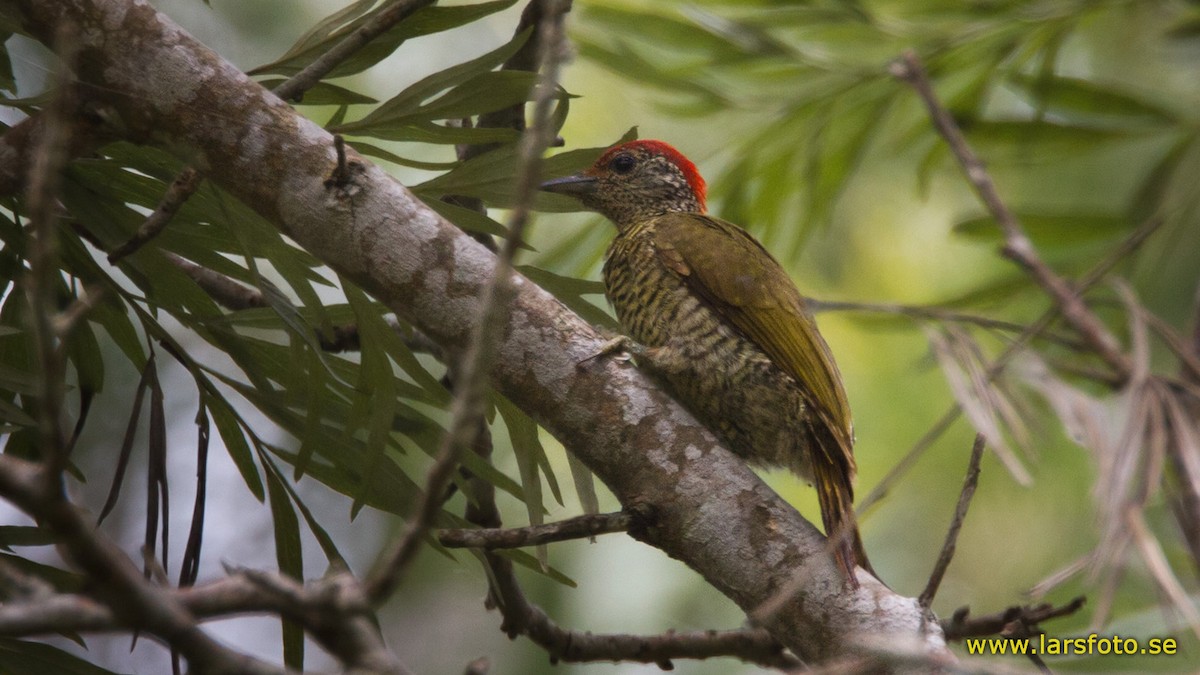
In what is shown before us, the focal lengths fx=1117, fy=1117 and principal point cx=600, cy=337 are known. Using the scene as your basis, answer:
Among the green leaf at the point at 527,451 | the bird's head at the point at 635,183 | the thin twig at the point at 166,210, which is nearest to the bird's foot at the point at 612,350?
the green leaf at the point at 527,451

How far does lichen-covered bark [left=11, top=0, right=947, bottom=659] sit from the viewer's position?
6.86 feet

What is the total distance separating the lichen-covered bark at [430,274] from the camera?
2.09 meters

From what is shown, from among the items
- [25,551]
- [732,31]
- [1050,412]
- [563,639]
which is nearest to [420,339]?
[563,639]

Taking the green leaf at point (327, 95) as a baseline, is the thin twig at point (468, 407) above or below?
below

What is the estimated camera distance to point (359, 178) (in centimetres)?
217

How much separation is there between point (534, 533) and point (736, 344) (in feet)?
4.23

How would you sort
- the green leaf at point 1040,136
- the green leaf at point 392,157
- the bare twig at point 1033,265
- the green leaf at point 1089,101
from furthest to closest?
the green leaf at point 1040,136, the green leaf at point 1089,101, the bare twig at point 1033,265, the green leaf at point 392,157

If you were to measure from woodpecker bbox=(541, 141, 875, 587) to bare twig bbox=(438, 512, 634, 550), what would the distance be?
30.6 inches

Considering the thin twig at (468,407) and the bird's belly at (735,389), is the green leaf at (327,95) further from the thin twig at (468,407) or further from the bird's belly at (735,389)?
the thin twig at (468,407)

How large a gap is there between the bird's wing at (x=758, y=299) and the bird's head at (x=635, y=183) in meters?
0.55

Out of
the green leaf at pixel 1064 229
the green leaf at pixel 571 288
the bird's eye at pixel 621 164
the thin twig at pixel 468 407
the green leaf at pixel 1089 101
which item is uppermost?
the green leaf at pixel 1089 101

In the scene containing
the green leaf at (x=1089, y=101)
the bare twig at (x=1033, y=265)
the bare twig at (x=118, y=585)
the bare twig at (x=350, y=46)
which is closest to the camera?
the bare twig at (x=118, y=585)

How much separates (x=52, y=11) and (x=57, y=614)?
1.48 m

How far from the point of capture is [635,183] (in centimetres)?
412
